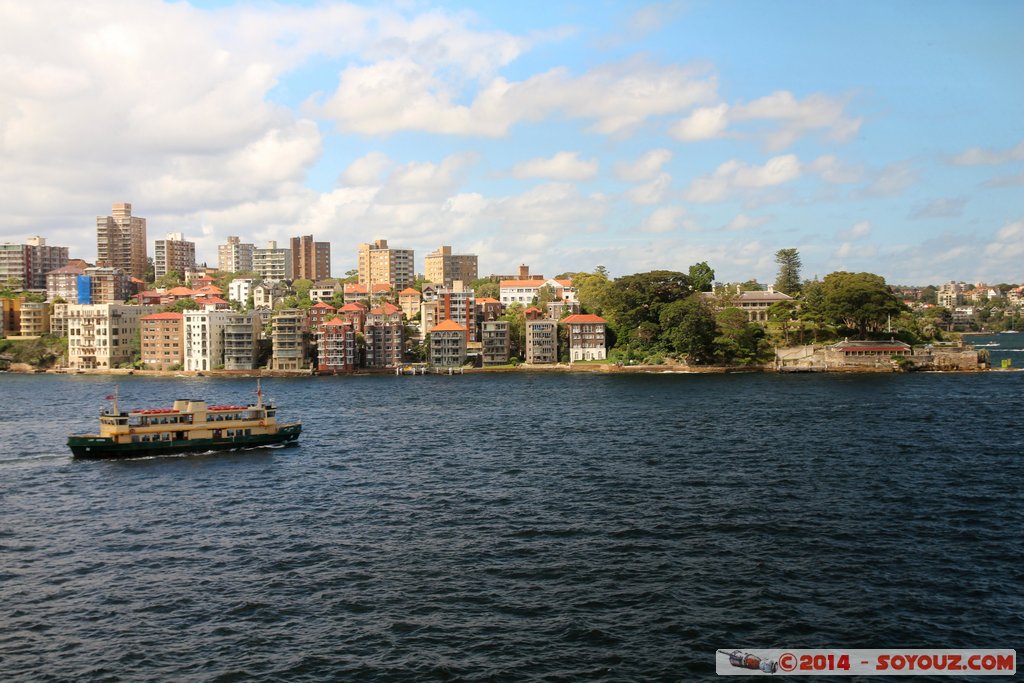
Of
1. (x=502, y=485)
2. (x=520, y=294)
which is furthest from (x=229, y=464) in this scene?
(x=520, y=294)

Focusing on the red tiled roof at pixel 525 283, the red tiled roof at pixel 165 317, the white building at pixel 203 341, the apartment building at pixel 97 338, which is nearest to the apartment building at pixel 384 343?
the white building at pixel 203 341

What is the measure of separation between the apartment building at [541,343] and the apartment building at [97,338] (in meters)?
71.6

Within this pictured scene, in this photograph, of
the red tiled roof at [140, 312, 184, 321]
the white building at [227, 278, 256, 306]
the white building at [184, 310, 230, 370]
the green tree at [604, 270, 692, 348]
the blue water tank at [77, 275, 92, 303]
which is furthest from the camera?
the white building at [227, 278, 256, 306]

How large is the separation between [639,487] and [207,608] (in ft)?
72.5

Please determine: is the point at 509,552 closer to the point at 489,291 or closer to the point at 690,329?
the point at 690,329

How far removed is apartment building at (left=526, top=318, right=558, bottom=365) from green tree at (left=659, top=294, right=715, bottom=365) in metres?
18.6

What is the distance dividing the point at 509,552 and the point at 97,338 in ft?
452

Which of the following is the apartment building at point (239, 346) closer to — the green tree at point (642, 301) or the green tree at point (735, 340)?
the green tree at point (642, 301)

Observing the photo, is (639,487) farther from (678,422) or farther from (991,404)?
(991,404)

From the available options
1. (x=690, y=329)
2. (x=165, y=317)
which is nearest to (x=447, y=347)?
(x=690, y=329)

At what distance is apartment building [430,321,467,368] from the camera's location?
446 feet

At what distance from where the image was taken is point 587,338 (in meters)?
136

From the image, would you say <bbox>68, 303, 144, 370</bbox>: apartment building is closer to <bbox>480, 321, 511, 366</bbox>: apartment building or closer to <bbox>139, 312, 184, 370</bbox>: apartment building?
<bbox>139, 312, 184, 370</bbox>: apartment building

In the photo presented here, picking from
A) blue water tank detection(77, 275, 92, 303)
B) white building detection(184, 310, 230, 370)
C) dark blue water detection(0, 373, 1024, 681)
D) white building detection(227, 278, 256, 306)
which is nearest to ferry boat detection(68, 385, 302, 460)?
dark blue water detection(0, 373, 1024, 681)
